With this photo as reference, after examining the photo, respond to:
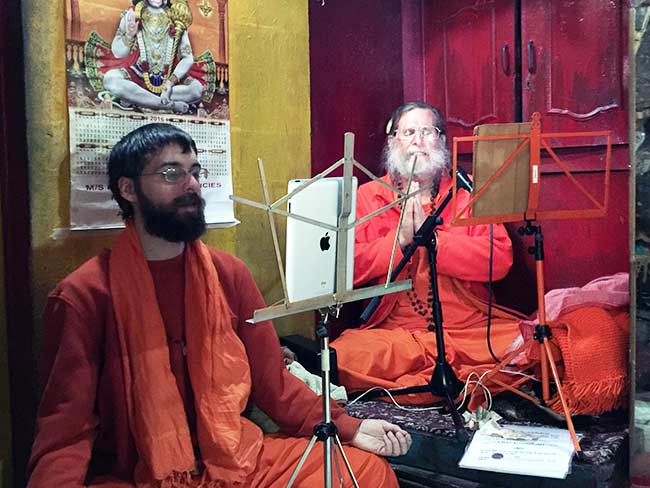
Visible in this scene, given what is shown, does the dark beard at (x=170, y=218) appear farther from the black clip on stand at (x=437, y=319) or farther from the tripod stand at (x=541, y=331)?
the tripod stand at (x=541, y=331)

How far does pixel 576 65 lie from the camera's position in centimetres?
333

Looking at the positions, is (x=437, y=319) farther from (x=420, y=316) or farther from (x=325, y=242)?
(x=325, y=242)

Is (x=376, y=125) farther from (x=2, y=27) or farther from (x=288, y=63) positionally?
(x=2, y=27)

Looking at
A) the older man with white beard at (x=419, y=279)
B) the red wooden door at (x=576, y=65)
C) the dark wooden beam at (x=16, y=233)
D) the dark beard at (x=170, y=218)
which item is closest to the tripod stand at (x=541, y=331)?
the older man with white beard at (x=419, y=279)

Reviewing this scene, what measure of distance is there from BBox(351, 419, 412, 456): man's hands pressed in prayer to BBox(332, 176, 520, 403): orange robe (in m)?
0.74

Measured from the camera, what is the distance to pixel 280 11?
290cm

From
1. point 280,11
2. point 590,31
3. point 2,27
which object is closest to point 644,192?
point 590,31

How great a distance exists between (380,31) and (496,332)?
5.67 ft

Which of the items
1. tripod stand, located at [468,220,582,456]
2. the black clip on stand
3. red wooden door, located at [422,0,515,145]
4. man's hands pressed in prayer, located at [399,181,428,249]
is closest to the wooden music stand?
tripod stand, located at [468,220,582,456]

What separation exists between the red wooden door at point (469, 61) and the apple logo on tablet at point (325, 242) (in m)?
2.04

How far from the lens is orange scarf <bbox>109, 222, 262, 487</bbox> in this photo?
6.32 ft

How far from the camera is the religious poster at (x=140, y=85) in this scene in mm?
2246

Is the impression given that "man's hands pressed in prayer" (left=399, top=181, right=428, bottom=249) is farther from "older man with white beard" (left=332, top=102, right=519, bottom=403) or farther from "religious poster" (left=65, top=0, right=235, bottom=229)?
"religious poster" (left=65, top=0, right=235, bottom=229)

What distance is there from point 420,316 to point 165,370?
4.95ft
